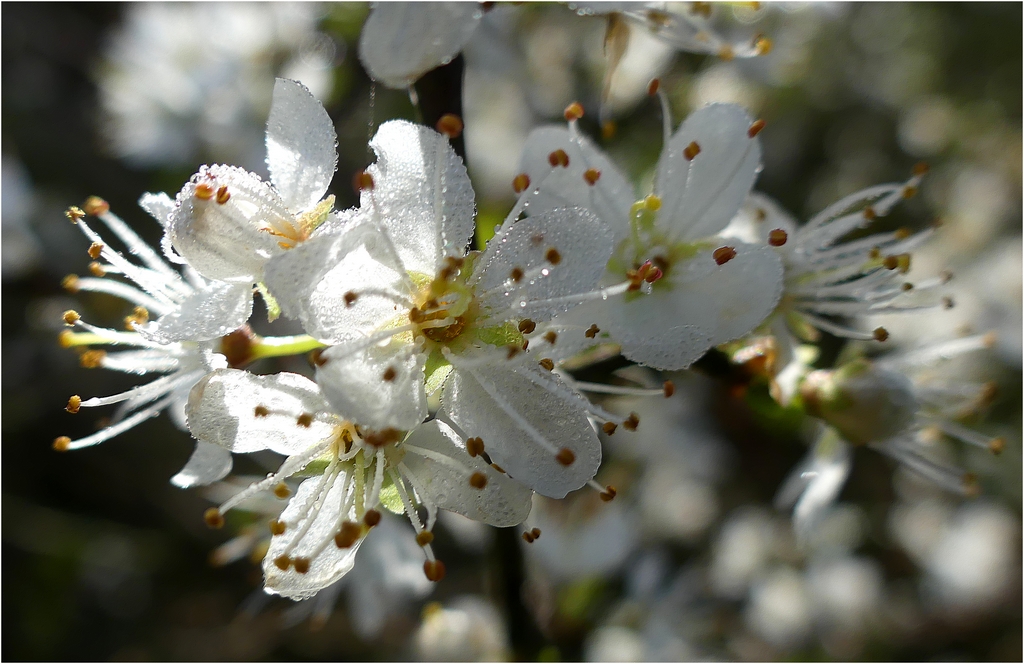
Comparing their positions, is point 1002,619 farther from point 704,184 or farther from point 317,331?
point 317,331

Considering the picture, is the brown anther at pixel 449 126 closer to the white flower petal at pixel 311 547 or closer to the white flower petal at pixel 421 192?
the white flower petal at pixel 421 192

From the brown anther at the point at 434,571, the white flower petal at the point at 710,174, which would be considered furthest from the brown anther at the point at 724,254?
the brown anther at the point at 434,571

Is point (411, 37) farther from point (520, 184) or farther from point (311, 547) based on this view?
point (311, 547)

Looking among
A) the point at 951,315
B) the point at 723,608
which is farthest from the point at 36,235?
the point at 951,315

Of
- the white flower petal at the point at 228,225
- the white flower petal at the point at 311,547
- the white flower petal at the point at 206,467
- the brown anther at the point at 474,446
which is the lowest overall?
the white flower petal at the point at 311,547

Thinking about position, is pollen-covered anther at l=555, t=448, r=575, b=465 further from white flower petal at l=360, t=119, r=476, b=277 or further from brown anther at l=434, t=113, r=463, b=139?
brown anther at l=434, t=113, r=463, b=139

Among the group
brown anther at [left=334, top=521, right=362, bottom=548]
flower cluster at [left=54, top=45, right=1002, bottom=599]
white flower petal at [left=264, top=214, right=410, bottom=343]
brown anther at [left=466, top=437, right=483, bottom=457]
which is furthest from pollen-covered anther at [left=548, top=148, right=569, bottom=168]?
brown anther at [left=334, top=521, right=362, bottom=548]
